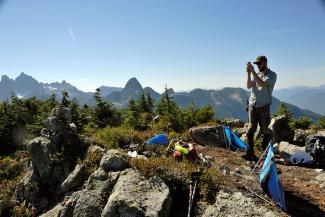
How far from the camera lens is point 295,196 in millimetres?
8633

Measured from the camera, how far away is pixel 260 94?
10.8 m

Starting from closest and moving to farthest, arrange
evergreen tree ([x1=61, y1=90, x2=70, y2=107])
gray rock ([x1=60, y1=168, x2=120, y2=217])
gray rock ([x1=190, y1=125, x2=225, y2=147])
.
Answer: gray rock ([x1=60, y1=168, x2=120, y2=217]) < gray rock ([x1=190, y1=125, x2=225, y2=147]) < evergreen tree ([x1=61, y1=90, x2=70, y2=107])

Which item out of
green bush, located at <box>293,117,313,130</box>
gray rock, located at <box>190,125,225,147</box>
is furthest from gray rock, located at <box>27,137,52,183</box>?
green bush, located at <box>293,117,313,130</box>

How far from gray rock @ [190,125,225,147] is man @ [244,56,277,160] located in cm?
314

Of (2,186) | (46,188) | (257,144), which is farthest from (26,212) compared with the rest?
(257,144)

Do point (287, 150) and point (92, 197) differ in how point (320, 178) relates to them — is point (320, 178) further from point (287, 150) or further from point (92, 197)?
point (92, 197)

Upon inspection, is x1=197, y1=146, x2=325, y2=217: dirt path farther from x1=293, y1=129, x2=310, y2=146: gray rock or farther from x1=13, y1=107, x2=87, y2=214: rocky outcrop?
x1=13, y1=107, x2=87, y2=214: rocky outcrop

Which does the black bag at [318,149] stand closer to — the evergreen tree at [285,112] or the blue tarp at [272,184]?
the blue tarp at [272,184]

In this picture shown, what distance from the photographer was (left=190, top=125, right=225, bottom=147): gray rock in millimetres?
14609

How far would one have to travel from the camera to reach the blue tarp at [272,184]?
7478 mm

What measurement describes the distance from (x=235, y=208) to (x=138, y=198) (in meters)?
2.44

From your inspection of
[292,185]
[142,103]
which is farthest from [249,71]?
[142,103]

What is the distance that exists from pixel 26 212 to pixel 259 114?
8861mm

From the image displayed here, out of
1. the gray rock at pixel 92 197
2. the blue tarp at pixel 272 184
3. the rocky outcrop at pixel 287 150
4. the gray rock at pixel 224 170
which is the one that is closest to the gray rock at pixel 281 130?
the rocky outcrop at pixel 287 150
